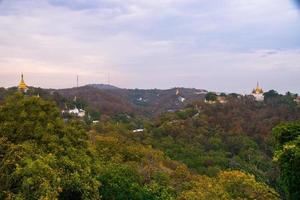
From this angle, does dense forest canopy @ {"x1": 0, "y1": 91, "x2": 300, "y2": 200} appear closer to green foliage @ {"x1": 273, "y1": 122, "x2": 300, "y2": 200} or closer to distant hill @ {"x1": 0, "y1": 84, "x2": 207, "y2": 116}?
green foliage @ {"x1": 273, "y1": 122, "x2": 300, "y2": 200}

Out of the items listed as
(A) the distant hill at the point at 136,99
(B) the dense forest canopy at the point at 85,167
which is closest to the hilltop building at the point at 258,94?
(A) the distant hill at the point at 136,99

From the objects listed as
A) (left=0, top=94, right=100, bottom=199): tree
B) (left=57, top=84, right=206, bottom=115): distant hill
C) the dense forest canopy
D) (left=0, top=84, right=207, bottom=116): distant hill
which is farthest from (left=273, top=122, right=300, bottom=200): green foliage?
(left=57, top=84, right=206, bottom=115): distant hill

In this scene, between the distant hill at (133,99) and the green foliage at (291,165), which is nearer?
the green foliage at (291,165)

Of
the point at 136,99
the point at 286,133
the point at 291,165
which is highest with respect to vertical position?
the point at 286,133

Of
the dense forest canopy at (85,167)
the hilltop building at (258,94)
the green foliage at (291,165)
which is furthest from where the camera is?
the hilltop building at (258,94)

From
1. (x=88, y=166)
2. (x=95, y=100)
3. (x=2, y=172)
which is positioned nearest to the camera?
(x=2, y=172)

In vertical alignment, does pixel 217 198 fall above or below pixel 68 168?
below

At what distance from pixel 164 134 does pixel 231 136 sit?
7.05 metres

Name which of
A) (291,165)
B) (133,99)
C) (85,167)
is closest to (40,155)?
(85,167)

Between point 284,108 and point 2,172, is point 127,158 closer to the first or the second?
point 2,172

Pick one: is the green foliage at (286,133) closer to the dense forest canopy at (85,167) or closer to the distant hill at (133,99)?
the dense forest canopy at (85,167)

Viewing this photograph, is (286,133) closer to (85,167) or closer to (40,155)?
(85,167)

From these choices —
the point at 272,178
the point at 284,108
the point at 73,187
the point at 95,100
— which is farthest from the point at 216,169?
the point at 95,100

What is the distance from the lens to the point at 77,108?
71375mm
